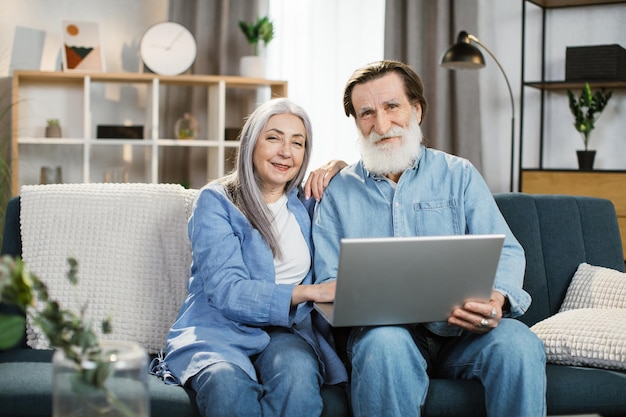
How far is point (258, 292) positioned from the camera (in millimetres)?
2004

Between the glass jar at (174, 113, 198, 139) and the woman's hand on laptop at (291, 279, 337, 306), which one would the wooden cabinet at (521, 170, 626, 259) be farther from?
the woman's hand on laptop at (291, 279, 337, 306)

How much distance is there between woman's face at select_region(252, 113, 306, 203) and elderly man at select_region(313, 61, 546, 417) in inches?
5.6

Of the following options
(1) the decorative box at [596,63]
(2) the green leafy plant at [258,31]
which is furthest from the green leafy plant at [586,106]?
(2) the green leafy plant at [258,31]

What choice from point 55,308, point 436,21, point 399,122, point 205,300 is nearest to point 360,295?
point 205,300

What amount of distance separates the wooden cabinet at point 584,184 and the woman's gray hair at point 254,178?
205 cm

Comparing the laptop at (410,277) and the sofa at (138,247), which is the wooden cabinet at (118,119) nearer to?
the sofa at (138,247)

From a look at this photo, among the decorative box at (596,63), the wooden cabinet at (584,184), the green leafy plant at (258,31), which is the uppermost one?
the green leafy plant at (258,31)

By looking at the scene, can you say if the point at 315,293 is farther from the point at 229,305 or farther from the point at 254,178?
the point at 254,178

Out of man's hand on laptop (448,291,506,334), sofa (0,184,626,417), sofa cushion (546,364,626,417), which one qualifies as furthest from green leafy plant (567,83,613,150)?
man's hand on laptop (448,291,506,334)

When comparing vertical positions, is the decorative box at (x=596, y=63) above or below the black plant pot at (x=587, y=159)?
above

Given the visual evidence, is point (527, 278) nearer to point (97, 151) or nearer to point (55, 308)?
point (55, 308)

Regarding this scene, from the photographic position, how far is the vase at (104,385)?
1.01 meters

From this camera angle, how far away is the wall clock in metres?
4.32

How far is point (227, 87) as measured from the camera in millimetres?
4586
